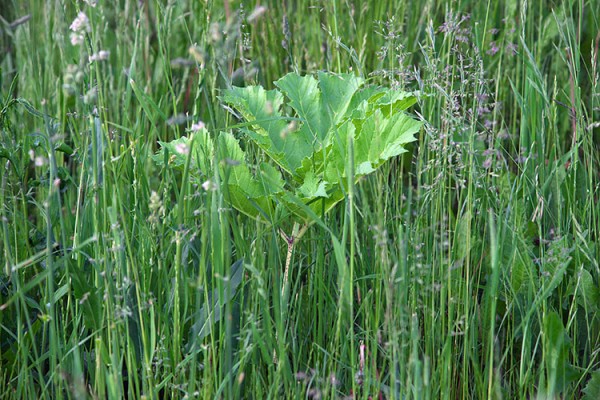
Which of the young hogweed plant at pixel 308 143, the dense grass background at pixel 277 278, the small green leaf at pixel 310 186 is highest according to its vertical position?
the young hogweed plant at pixel 308 143

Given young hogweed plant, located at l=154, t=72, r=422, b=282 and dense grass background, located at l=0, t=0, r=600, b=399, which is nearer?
dense grass background, located at l=0, t=0, r=600, b=399

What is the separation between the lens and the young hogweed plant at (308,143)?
1406 mm

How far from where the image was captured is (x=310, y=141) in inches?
59.6

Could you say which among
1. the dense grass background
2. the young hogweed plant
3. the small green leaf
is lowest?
the dense grass background

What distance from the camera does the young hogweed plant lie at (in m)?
1.41

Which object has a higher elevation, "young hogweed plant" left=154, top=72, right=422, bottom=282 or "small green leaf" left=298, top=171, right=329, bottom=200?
"young hogweed plant" left=154, top=72, right=422, bottom=282

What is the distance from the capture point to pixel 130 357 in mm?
1248

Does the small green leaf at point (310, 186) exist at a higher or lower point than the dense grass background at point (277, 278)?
higher

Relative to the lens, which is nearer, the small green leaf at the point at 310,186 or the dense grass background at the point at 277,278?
the dense grass background at the point at 277,278

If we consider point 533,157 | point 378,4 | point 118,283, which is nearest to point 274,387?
point 118,283

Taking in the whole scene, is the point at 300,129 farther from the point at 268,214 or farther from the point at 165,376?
the point at 165,376

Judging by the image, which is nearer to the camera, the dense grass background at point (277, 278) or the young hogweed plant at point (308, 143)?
the dense grass background at point (277, 278)

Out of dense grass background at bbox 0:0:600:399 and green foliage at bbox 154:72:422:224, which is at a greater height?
green foliage at bbox 154:72:422:224

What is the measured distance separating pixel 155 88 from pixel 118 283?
147 centimetres
